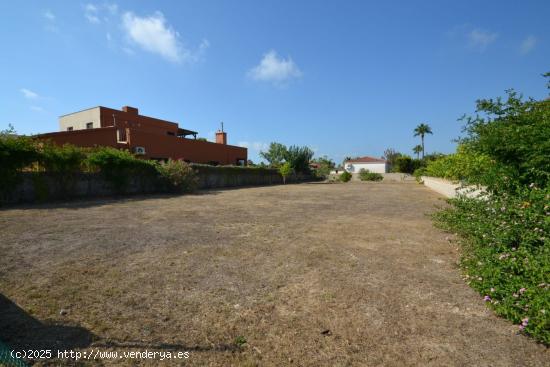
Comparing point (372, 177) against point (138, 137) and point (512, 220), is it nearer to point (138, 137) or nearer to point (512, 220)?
point (138, 137)

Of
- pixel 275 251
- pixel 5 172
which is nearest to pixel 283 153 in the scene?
pixel 5 172

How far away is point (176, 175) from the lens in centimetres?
1742

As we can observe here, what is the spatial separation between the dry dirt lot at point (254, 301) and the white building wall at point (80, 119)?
84.0 feet

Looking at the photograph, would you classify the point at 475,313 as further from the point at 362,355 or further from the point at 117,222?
the point at 117,222

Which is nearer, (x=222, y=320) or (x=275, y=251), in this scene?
(x=222, y=320)

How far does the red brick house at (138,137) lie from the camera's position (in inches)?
784

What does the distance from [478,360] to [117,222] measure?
7.94m

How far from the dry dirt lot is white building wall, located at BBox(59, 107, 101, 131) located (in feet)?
84.0

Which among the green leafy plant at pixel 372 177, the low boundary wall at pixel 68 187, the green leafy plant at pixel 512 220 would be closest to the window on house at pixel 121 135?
the low boundary wall at pixel 68 187

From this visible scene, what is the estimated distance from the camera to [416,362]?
7.08ft

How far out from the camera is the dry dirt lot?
7.47 feet

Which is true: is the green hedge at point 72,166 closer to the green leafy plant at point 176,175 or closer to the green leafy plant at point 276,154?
the green leafy plant at point 176,175

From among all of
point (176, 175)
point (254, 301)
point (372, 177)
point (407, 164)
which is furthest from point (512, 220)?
point (407, 164)

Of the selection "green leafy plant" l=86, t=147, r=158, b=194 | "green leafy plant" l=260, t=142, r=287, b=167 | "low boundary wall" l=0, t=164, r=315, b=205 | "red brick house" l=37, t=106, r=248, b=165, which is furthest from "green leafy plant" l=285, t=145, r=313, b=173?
"green leafy plant" l=86, t=147, r=158, b=194
